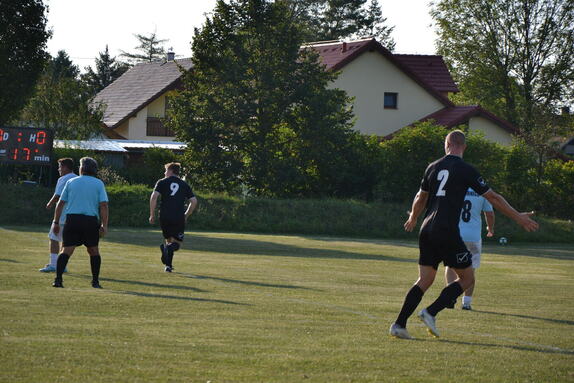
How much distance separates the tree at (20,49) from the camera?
126 ft

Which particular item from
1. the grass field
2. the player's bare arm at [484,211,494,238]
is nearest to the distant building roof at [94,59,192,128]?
the grass field

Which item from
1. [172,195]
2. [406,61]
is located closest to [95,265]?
[172,195]


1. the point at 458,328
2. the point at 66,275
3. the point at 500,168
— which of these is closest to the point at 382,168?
the point at 500,168

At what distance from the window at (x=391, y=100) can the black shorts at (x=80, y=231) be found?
4416 centimetres

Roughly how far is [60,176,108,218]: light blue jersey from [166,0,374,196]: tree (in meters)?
24.3

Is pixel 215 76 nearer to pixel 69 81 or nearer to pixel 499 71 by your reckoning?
pixel 69 81

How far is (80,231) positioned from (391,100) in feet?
146

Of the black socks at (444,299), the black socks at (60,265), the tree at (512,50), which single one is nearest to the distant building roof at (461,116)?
the tree at (512,50)

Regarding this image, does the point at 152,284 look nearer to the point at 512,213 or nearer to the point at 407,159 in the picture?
the point at 512,213

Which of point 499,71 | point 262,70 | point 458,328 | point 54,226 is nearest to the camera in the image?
point 458,328

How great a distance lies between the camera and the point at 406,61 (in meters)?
64.5

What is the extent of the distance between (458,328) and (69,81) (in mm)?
42988

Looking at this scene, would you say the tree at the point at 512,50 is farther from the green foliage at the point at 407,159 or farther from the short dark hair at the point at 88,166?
the short dark hair at the point at 88,166

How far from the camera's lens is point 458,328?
11.0 metres
